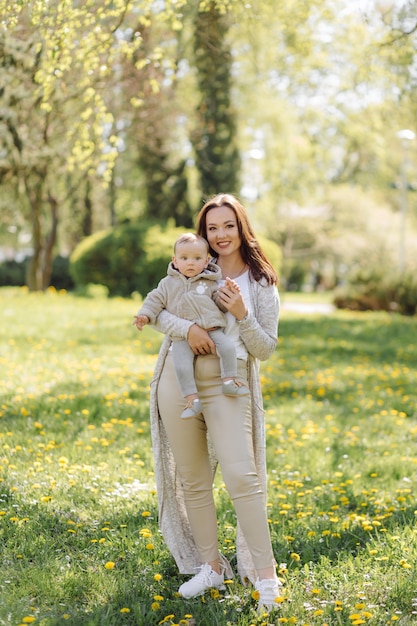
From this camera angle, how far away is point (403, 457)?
6.32 metres

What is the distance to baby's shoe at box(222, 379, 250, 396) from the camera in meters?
3.45

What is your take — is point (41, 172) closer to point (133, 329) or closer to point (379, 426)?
point (133, 329)

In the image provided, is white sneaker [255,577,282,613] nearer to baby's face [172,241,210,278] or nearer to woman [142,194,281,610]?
woman [142,194,281,610]

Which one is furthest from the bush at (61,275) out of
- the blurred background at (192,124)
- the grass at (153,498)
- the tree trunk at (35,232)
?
the grass at (153,498)

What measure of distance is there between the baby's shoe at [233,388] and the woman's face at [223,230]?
676 millimetres

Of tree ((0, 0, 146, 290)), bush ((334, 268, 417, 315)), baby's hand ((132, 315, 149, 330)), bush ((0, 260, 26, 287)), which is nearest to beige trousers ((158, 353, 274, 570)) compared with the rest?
baby's hand ((132, 315, 149, 330))

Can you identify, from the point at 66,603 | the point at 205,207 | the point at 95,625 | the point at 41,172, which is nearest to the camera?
the point at 95,625

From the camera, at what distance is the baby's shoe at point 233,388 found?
345cm

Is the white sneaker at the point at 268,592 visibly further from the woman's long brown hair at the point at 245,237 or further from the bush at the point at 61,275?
the bush at the point at 61,275

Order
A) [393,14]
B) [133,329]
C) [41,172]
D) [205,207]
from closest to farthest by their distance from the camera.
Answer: [205,207], [393,14], [133,329], [41,172]

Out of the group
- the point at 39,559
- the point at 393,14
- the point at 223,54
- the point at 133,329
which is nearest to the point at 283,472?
the point at 39,559

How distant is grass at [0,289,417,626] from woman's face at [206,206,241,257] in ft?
5.64

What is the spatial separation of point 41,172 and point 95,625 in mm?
13576

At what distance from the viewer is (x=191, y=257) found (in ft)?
11.5
